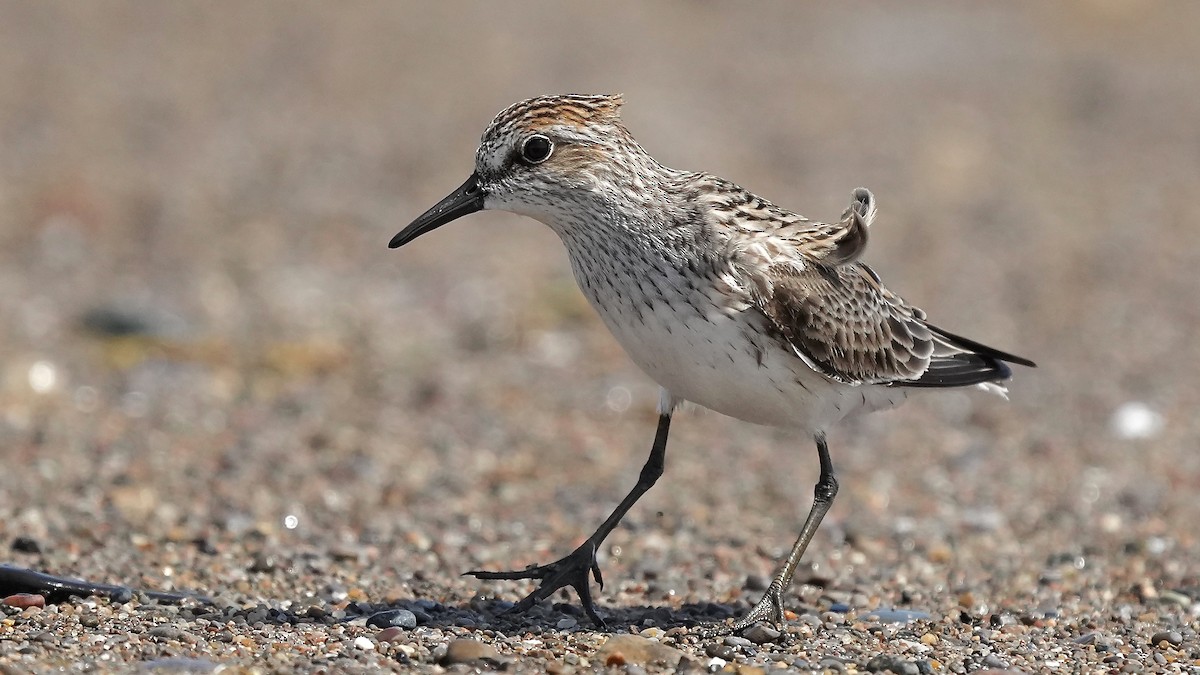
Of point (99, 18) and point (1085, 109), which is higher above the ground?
point (1085, 109)

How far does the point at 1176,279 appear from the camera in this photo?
14156 mm

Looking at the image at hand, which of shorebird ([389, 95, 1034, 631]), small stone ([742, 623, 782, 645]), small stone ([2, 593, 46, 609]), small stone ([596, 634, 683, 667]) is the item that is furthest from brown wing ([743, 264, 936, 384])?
small stone ([2, 593, 46, 609])

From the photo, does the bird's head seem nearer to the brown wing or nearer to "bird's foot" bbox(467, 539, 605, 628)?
the brown wing

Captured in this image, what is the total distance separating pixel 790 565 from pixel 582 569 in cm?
95

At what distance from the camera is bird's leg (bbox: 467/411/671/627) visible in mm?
6895

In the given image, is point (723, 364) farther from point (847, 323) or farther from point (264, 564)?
point (264, 564)

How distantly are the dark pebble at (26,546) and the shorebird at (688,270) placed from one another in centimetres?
227

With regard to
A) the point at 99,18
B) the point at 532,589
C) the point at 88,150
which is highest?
the point at 99,18

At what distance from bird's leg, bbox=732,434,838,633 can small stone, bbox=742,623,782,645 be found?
4 centimetres

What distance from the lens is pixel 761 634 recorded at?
Result: 6.38 metres

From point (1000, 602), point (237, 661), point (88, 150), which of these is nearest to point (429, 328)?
point (88, 150)

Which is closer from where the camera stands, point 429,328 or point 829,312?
point 829,312

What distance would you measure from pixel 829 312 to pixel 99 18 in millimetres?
15067

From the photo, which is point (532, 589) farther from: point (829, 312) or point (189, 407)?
point (189, 407)
